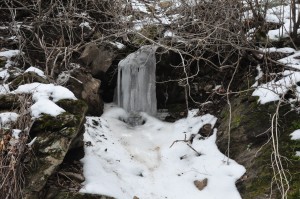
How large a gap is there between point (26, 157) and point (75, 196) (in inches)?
22.8

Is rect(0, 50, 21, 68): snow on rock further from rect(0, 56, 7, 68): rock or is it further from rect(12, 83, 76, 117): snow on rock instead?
rect(12, 83, 76, 117): snow on rock

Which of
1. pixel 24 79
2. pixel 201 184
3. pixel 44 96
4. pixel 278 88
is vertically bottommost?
pixel 201 184

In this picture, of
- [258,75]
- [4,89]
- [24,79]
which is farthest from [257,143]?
[4,89]

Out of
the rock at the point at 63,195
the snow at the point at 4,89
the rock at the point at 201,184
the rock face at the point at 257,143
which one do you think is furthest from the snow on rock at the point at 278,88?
the snow at the point at 4,89

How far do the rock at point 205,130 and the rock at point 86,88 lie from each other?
65.7 inches

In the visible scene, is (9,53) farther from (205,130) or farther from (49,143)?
(205,130)

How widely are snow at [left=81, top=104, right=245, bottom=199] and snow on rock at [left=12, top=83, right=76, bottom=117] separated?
0.67m

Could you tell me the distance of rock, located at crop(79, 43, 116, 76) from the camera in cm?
579

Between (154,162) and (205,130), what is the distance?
2.84 feet

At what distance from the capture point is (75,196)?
331 cm

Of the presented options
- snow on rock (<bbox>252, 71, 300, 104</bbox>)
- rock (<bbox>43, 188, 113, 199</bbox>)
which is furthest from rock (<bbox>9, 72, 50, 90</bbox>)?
snow on rock (<bbox>252, 71, 300, 104</bbox>)

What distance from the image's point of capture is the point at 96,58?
591 cm

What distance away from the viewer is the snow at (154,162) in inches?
148

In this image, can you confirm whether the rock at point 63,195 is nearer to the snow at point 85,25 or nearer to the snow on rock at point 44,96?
the snow on rock at point 44,96
